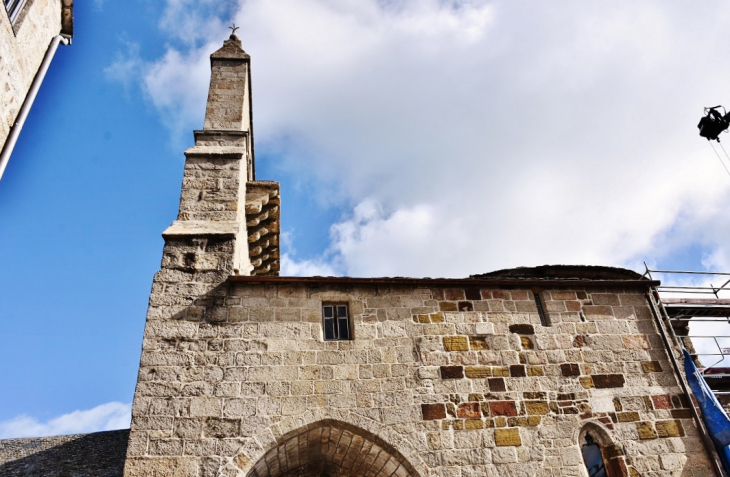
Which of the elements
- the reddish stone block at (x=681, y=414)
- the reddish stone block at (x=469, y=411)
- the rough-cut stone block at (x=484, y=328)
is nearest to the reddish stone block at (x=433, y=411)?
the reddish stone block at (x=469, y=411)

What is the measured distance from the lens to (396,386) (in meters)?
5.92

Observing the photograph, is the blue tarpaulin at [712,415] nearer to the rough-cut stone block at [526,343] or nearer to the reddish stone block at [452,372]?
the rough-cut stone block at [526,343]

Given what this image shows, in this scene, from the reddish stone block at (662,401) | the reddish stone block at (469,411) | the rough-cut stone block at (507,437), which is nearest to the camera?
the rough-cut stone block at (507,437)

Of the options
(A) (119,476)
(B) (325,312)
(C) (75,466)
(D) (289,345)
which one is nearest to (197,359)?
(D) (289,345)

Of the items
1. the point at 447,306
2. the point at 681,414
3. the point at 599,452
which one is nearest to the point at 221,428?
the point at 447,306

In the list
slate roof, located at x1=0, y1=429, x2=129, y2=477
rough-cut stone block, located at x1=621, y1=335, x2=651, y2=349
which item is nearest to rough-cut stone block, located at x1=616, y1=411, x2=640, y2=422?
rough-cut stone block, located at x1=621, y1=335, x2=651, y2=349

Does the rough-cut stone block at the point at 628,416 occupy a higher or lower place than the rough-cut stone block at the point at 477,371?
lower

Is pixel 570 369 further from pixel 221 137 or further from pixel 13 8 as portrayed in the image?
pixel 13 8

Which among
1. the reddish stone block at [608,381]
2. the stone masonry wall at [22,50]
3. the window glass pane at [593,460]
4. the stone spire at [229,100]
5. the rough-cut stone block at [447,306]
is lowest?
the window glass pane at [593,460]

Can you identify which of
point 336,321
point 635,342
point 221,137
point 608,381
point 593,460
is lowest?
point 593,460

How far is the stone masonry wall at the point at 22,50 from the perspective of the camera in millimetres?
4727

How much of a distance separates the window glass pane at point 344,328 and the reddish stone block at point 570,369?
271cm

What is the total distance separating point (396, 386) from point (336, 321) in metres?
1.12

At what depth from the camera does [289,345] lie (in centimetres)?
603
